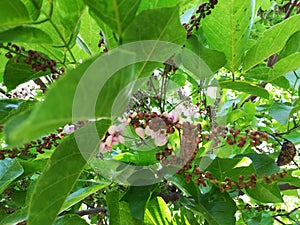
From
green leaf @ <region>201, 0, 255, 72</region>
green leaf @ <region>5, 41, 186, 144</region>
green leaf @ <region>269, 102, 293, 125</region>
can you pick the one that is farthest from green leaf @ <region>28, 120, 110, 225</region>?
green leaf @ <region>269, 102, 293, 125</region>

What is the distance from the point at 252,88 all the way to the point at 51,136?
32cm

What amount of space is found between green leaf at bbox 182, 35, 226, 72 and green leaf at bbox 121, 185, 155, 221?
0.65ft

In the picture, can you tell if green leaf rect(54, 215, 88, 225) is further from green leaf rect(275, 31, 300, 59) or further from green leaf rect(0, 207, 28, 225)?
green leaf rect(275, 31, 300, 59)

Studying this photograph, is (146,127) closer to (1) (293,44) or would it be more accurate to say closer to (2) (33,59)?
(2) (33,59)

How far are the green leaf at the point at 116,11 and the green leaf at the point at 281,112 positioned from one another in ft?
1.43

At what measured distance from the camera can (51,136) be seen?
65 centimetres

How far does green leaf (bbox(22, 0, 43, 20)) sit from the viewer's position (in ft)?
1.26

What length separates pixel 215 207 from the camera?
0.64 m

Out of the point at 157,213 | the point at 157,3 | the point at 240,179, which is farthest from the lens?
the point at 157,213

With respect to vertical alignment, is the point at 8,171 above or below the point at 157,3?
below

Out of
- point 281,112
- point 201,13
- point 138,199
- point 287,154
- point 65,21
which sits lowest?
point 287,154

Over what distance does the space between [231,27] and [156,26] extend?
0.29 m

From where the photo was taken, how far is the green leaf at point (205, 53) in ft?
1.89

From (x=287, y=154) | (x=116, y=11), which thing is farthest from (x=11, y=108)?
(x=287, y=154)
